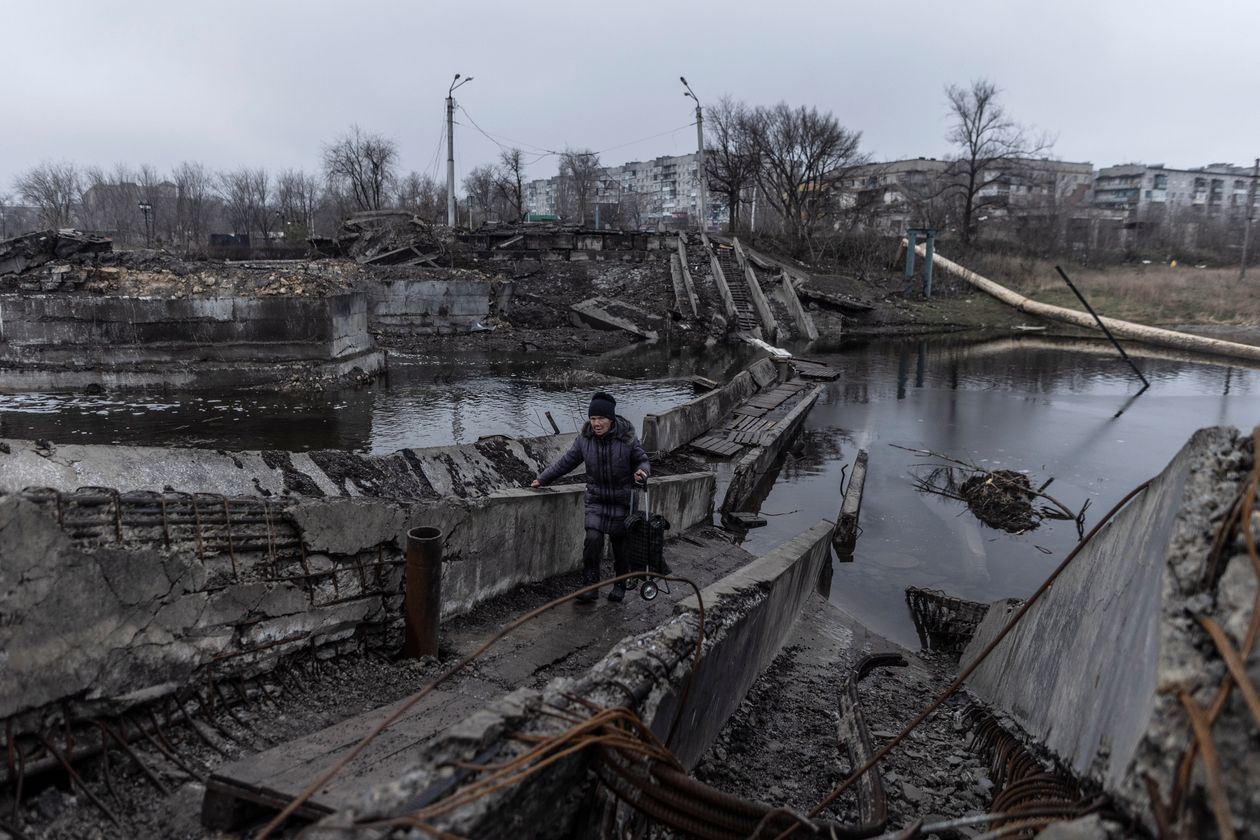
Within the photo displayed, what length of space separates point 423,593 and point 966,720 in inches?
136

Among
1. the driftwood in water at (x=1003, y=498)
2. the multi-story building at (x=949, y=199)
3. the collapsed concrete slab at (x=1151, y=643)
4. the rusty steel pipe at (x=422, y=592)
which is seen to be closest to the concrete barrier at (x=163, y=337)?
the rusty steel pipe at (x=422, y=592)

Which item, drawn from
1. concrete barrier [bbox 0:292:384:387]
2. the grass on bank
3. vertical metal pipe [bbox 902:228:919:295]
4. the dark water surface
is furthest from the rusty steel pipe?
vertical metal pipe [bbox 902:228:919:295]

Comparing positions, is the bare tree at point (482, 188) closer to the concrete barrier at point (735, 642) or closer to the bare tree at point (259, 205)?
the bare tree at point (259, 205)

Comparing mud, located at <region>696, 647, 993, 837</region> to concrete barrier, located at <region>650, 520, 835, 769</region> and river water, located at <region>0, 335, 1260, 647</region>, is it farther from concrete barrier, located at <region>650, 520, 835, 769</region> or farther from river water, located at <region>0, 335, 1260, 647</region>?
river water, located at <region>0, 335, 1260, 647</region>

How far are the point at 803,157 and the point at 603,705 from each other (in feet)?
177

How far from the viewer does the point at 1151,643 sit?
2449 mm

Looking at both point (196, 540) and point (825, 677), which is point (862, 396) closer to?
point (825, 677)

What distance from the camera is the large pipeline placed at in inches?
1243

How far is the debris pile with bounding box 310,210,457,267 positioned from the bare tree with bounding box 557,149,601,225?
116 feet

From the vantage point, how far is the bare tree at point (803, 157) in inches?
2019

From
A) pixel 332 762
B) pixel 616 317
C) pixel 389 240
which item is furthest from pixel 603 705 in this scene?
pixel 389 240

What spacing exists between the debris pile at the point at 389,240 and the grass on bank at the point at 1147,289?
33645mm

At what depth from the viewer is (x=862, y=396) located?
23062 millimetres

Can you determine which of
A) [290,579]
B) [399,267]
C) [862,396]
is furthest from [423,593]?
[399,267]
